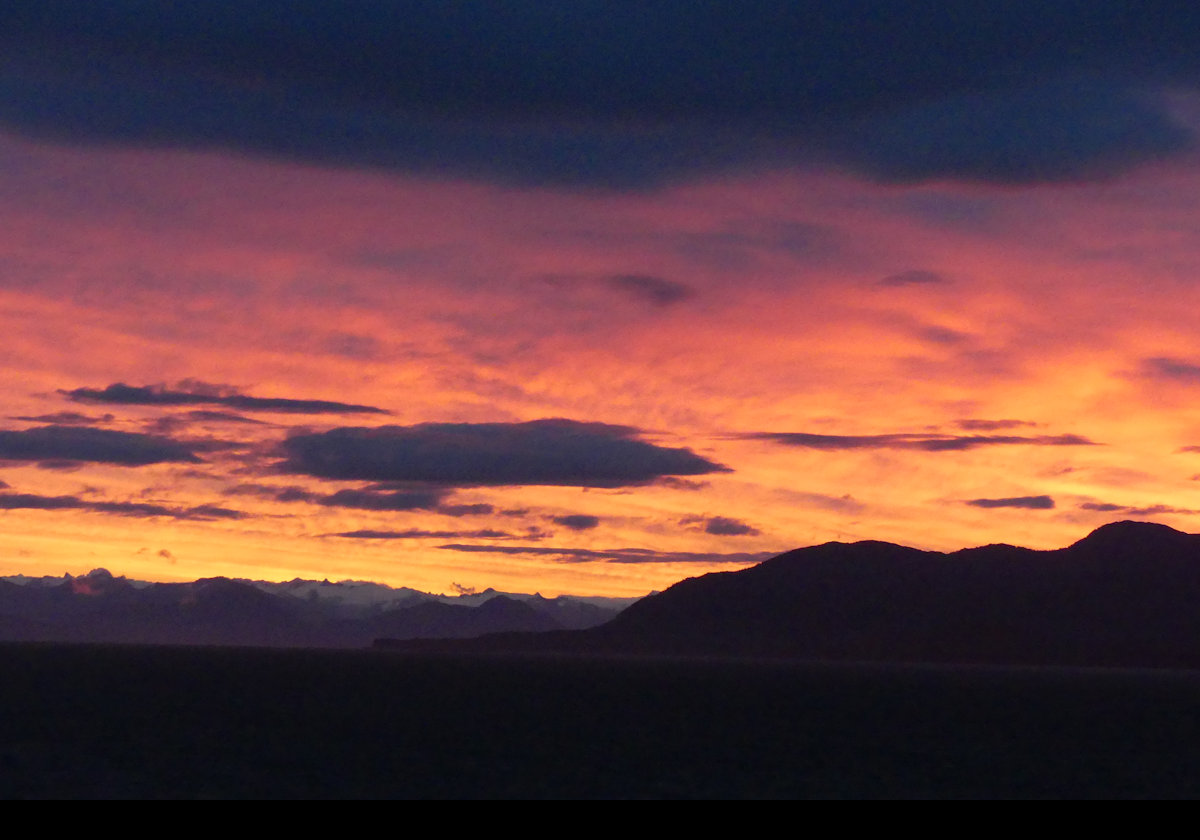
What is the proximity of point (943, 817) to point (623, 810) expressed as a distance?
13107mm

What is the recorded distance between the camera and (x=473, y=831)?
45.8m

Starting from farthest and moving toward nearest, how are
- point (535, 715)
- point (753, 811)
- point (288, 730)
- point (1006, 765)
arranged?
point (535, 715), point (288, 730), point (1006, 765), point (753, 811)

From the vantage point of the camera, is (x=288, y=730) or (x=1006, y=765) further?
(x=288, y=730)

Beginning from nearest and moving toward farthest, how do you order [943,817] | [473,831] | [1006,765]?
[473,831]
[943,817]
[1006,765]

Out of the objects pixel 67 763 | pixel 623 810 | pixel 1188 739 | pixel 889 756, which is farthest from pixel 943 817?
pixel 1188 739

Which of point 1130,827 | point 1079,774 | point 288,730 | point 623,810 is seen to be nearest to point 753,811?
point 623,810

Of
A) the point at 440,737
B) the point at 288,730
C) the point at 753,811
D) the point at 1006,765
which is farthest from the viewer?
the point at 288,730

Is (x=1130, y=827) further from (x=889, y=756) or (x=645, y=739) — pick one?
(x=645, y=739)

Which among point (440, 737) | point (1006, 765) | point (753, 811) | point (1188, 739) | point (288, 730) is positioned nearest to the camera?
point (753, 811)

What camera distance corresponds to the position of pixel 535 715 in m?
143

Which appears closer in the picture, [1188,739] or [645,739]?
[645,739]

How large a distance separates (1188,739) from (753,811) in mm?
82840

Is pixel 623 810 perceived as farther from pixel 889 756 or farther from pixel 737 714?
pixel 737 714

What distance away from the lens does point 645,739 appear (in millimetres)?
110312
